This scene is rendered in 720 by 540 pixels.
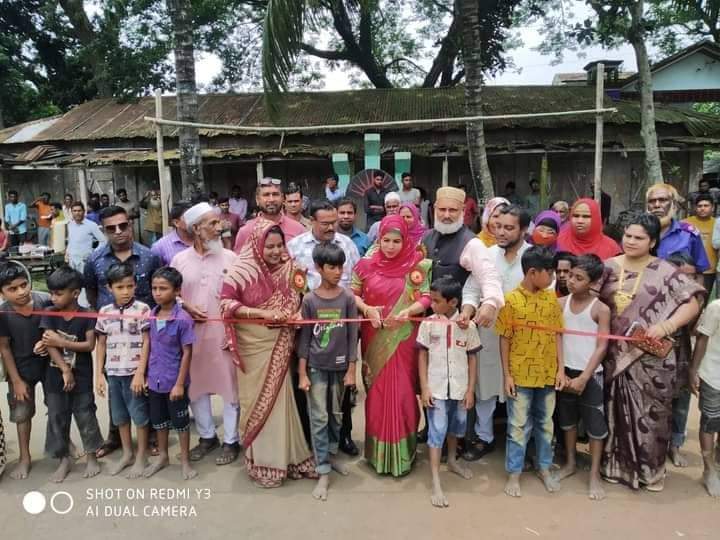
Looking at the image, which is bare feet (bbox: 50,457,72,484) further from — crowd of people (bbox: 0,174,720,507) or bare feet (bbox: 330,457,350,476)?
bare feet (bbox: 330,457,350,476)

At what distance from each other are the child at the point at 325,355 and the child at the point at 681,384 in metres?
2.00

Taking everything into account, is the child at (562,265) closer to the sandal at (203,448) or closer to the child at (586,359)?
the child at (586,359)

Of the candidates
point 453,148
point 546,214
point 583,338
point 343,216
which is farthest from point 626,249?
point 453,148

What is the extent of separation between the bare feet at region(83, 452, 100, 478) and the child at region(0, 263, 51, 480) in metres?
0.40

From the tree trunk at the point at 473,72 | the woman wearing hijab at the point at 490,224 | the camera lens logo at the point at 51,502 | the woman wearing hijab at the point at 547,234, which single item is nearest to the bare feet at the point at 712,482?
the woman wearing hijab at the point at 547,234

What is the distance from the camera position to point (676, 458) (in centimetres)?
359

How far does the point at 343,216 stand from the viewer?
4.43 m

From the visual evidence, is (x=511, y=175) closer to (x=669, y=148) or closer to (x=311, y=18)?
(x=669, y=148)

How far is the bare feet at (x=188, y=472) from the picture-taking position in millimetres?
3488

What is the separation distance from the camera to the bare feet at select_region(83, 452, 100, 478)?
3.54 metres

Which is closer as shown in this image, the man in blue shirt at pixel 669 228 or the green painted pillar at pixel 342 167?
the man in blue shirt at pixel 669 228

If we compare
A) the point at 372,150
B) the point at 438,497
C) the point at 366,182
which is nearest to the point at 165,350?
the point at 438,497

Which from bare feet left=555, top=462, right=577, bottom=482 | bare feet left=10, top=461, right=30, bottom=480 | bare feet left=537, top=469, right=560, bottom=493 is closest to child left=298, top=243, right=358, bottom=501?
bare feet left=537, top=469, right=560, bottom=493

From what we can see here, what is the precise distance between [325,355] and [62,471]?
75.3 inches
